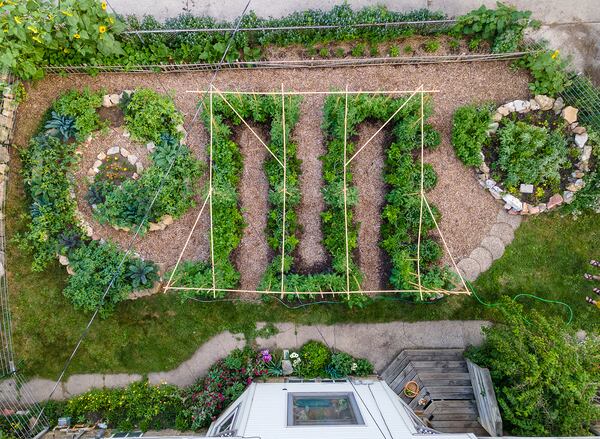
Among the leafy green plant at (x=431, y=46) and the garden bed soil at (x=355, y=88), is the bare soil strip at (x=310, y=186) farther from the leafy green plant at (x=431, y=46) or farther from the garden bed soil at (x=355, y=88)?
the leafy green plant at (x=431, y=46)

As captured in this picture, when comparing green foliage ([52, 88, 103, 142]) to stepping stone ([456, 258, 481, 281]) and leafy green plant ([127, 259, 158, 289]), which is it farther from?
stepping stone ([456, 258, 481, 281])

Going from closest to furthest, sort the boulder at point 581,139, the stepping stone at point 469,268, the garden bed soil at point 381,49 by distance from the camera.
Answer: the boulder at point 581,139, the stepping stone at point 469,268, the garden bed soil at point 381,49

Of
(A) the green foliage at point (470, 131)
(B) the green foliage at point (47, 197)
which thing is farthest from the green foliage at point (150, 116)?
(A) the green foliage at point (470, 131)

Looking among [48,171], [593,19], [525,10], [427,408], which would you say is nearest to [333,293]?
[427,408]

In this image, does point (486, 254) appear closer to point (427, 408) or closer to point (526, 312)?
point (526, 312)

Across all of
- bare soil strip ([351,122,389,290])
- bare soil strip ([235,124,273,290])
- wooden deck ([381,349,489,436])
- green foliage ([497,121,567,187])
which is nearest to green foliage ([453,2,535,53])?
green foliage ([497,121,567,187])

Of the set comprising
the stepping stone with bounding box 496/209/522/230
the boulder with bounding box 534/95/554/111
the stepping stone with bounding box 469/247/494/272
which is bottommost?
the stepping stone with bounding box 469/247/494/272

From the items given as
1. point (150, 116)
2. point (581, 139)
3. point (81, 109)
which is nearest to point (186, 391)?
point (150, 116)
